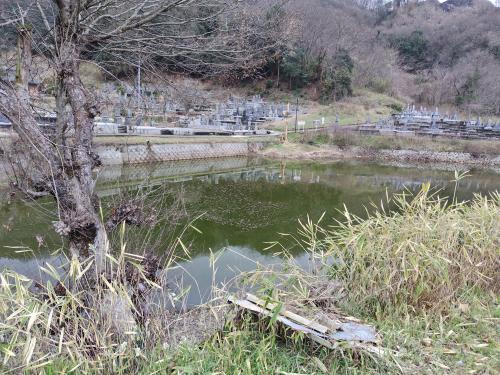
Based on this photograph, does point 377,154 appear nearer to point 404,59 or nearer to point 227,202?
point 227,202

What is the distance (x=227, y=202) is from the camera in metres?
10.2

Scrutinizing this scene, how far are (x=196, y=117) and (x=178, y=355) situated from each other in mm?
19005

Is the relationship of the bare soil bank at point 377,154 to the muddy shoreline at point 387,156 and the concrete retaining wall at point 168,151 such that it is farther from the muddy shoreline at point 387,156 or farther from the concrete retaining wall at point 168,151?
the concrete retaining wall at point 168,151

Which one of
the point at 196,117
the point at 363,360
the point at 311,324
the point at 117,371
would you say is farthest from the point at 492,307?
the point at 196,117

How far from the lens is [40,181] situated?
9.39ft

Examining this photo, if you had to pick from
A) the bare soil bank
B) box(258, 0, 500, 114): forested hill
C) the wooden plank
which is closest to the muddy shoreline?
the bare soil bank

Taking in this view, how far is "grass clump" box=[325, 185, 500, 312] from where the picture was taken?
2.84 m

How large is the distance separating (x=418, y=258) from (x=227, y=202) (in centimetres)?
761

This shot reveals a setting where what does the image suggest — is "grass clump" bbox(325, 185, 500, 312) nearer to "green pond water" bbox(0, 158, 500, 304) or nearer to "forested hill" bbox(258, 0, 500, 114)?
"green pond water" bbox(0, 158, 500, 304)

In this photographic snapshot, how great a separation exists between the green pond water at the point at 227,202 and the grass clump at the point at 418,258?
483 millimetres

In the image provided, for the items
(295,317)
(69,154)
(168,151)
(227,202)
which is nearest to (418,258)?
(295,317)

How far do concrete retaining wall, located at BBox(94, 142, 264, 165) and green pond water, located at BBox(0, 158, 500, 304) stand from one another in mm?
495

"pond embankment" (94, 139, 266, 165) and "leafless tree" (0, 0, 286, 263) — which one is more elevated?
"leafless tree" (0, 0, 286, 263)

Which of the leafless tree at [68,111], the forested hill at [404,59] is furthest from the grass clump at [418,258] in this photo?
the forested hill at [404,59]
